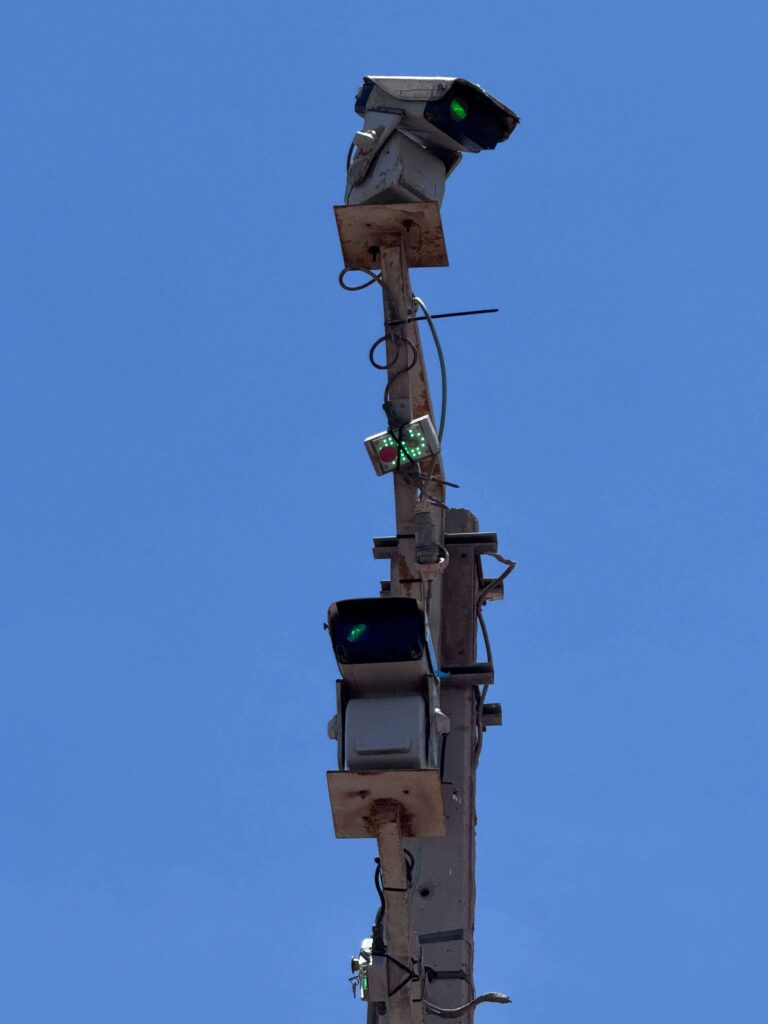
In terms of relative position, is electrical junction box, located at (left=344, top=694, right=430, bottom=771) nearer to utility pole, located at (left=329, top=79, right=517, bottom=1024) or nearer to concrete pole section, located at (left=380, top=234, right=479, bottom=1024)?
utility pole, located at (left=329, top=79, right=517, bottom=1024)

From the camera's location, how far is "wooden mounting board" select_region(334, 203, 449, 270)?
13.8 metres

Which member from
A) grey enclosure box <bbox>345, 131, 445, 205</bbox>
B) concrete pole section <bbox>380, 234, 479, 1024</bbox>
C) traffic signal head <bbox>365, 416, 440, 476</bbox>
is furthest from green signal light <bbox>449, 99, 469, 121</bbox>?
traffic signal head <bbox>365, 416, 440, 476</bbox>

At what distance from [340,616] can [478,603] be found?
15.1ft

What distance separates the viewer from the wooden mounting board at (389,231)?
1379 centimetres

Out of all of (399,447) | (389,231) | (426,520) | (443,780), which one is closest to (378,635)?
(426,520)

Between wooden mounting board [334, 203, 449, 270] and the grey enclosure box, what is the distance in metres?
0.14

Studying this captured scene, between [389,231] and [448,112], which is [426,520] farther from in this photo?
[448,112]

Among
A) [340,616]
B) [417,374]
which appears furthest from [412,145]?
[340,616]

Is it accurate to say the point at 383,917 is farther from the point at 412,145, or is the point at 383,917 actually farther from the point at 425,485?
the point at 412,145

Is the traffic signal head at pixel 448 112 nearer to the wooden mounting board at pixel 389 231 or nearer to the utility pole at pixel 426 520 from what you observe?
the utility pole at pixel 426 520

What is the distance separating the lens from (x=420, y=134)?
1421 cm

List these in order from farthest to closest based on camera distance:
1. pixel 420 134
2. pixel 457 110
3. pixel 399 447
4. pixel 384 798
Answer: pixel 420 134 < pixel 457 110 < pixel 399 447 < pixel 384 798

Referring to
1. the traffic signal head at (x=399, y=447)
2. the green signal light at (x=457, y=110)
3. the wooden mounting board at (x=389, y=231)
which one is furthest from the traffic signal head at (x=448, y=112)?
the traffic signal head at (x=399, y=447)

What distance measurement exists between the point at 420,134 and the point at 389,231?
2.65ft
